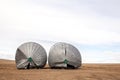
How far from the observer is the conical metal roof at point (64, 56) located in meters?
28.0

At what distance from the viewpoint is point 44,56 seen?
29016mm

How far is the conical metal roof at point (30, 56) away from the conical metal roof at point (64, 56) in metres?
1.07

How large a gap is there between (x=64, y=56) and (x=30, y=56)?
3490mm

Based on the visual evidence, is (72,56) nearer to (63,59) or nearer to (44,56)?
(63,59)

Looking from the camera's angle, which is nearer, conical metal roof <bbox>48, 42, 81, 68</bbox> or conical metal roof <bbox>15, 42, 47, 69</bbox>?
conical metal roof <bbox>15, 42, 47, 69</bbox>

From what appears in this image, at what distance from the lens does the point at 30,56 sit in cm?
2759

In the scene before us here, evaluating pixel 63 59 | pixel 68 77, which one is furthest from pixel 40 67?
pixel 68 77

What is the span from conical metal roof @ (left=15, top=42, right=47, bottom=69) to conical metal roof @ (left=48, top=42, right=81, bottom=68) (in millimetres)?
1065

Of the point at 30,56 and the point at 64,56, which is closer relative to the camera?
the point at 30,56

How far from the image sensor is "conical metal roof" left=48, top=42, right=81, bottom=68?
28.0 metres

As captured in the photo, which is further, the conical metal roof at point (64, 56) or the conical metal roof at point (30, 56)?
the conical metal roof at point (64, 56)

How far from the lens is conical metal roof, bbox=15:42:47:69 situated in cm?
2777

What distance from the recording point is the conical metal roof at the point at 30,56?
27.8m

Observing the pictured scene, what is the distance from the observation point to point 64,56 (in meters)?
28.0
